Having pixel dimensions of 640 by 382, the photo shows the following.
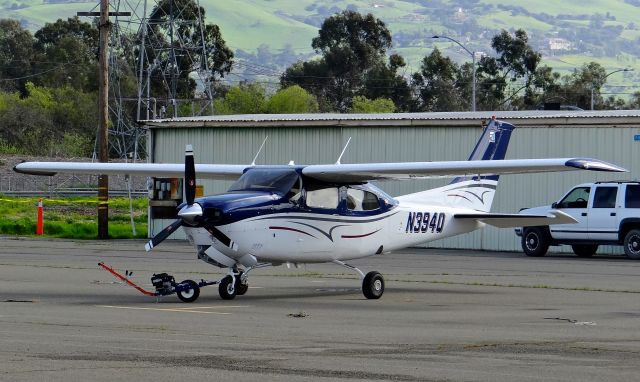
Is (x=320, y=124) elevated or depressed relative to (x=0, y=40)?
depressed

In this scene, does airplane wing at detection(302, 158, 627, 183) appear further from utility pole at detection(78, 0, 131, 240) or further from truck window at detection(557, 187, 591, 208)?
utility pole at detection(78, 0, 131, 240)

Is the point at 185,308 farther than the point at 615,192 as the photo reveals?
No

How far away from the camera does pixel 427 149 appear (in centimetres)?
3581

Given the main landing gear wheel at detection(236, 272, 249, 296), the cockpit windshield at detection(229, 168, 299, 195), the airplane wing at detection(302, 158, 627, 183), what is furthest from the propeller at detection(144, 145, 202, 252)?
the airplane wing at detection(302, 158, 627, 183)

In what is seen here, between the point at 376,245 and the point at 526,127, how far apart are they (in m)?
15.6

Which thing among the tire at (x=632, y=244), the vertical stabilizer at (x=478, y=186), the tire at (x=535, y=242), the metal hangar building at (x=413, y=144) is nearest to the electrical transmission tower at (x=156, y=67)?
the metal hangar building at (x=413, y=144)

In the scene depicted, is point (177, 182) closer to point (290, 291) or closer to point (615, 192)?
point (615, 192)

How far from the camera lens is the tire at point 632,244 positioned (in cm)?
3034

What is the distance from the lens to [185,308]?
16766 millimetres

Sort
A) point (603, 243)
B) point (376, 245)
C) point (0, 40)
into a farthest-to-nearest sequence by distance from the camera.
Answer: point (0, 40) < point (603, 243) < point (376, 245)

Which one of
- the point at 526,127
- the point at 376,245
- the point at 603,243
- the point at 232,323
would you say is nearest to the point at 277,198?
the point at 376,245

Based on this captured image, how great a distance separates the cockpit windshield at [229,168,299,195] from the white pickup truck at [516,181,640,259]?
1395 centimetres

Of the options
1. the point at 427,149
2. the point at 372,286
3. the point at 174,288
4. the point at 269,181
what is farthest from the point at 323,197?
the point at 427,149

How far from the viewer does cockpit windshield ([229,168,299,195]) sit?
1838 centimetres
